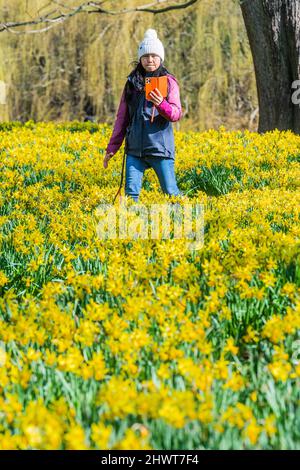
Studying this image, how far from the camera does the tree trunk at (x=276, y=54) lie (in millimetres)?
8281

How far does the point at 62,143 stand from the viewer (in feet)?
26.3

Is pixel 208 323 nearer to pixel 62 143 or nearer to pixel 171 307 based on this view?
pixel 171 307

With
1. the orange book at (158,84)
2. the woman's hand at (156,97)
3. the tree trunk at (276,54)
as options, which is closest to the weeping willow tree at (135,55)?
the tree trunk at (276,54)

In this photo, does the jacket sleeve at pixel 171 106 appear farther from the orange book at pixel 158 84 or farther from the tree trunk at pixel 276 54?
the tree trunk at pixel 276 54

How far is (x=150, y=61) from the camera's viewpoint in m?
5.17

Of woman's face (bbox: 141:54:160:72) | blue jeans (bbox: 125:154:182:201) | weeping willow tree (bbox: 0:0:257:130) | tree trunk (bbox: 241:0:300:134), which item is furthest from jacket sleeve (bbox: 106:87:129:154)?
weeping willow tree (bbox: 0:0:257:130)

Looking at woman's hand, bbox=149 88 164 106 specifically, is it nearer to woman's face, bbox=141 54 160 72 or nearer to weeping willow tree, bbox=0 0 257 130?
woman's face, bbox=141 54 160 72

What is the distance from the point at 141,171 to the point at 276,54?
3.77m

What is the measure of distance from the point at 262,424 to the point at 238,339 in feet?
2.64

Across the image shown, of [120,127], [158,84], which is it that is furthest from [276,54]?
[158,84]

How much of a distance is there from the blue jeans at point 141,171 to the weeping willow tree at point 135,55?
315 inches

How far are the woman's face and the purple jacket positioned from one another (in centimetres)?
14

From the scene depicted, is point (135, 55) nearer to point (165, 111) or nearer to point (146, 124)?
point (146, 124)

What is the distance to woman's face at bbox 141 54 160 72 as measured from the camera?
517 centimetres
